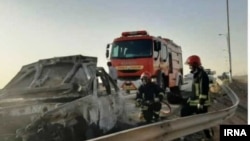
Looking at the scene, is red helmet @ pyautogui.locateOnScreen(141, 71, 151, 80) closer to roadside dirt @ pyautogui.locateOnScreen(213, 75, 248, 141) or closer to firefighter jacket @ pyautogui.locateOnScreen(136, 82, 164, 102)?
firefighter jacket @ pyautogui.locateOnScreen(136, 82, 164, 102)

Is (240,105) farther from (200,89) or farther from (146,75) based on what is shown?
(146,75)

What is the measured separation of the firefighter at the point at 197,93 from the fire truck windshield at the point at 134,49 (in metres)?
0.62

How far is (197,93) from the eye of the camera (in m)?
3.86

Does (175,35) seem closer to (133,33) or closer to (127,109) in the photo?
(133,33)

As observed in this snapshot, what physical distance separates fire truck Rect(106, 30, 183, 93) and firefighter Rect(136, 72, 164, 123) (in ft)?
0.29

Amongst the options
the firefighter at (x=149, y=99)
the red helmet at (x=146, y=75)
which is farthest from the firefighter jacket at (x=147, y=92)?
the red helmet at (x=146, y=75)

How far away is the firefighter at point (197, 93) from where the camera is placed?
3.71m

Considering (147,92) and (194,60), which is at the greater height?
(194,60)

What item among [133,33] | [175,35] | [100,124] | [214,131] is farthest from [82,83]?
[214,131]

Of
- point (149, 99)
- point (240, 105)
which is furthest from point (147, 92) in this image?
point (240, 105)

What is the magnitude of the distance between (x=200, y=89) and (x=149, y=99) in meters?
0.47

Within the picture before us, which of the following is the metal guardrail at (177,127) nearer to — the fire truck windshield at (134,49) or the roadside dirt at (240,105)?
the roadside dirt at (240,105)

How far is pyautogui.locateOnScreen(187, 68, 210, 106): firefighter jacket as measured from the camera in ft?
12.4

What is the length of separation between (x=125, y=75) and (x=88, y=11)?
81 cm
